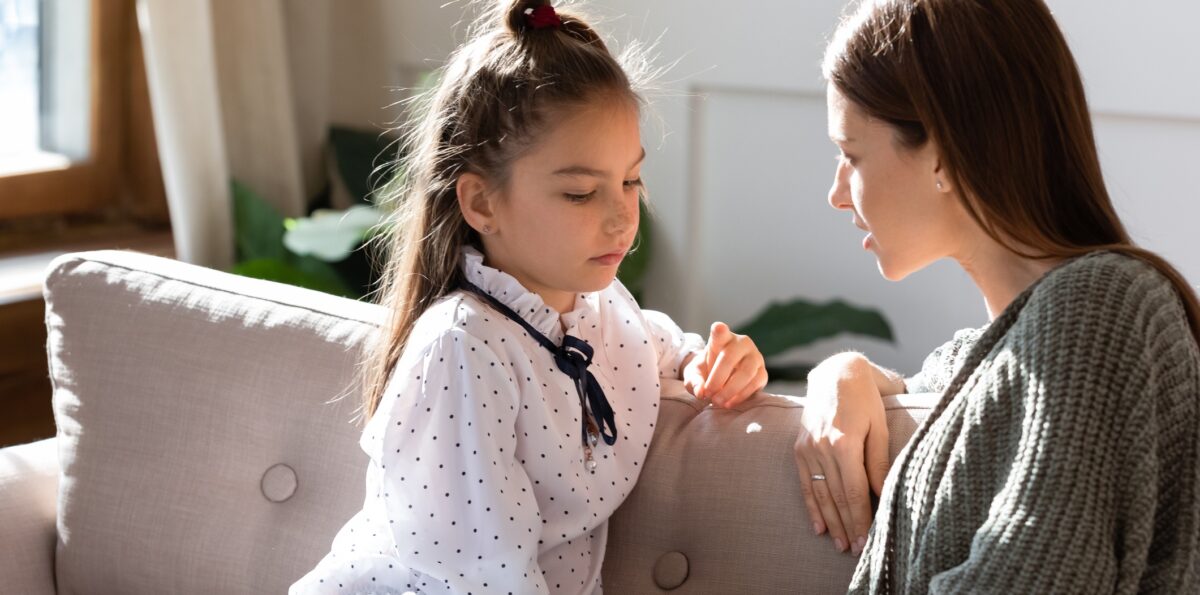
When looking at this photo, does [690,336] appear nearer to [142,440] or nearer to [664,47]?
[142,440]

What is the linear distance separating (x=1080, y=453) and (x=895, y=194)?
320 millimetres

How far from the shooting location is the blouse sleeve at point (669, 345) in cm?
158

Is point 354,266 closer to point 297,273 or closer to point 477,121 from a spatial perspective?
point 297,273

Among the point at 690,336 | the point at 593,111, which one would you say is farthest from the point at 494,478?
the point at 690,336

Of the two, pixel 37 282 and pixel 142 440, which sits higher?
pixel 142 440

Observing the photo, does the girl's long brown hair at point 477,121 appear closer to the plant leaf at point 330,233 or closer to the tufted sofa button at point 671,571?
the tufted sofa button at point 671,571

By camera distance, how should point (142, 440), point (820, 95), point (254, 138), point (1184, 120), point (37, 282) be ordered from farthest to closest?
1. point (254, 138)
2. point (37, 282)
3. point (820, 95)
4. point (1184, 120)
5. point (142, 440)

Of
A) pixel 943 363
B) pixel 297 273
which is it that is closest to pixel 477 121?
pixel 943 363

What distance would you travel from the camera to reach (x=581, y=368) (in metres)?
1.35

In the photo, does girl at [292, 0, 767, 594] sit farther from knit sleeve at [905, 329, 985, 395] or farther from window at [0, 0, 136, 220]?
window at [0, 0, 136, 220]

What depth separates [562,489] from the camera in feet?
4.26

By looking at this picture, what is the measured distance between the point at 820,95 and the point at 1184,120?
65cm

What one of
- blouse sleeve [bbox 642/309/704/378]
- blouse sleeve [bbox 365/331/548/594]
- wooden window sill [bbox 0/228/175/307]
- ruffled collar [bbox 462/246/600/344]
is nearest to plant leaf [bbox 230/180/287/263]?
wooden window sill [bbox 0/228/175/307]

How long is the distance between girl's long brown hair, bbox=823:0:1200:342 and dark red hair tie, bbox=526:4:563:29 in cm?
37
